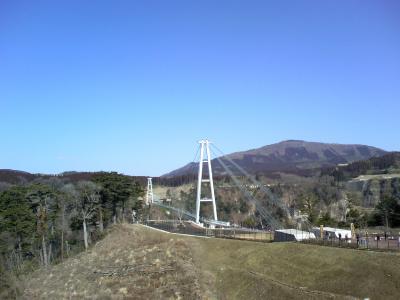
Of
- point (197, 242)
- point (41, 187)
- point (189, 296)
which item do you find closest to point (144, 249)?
point (197, 242)

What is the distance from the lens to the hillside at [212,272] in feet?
97.3

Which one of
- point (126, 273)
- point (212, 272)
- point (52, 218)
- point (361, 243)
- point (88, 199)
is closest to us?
point (361, 243)

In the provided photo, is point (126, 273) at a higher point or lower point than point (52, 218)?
lower

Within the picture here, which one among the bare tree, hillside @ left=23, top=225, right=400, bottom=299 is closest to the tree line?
the bare tree

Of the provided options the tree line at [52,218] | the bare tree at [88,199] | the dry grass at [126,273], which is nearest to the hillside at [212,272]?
the dry grass at [126,273]

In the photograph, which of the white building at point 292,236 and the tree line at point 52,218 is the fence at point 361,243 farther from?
the tree line at point 52,218

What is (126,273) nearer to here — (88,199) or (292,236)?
(292,236)

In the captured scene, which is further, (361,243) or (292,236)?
(292,236)

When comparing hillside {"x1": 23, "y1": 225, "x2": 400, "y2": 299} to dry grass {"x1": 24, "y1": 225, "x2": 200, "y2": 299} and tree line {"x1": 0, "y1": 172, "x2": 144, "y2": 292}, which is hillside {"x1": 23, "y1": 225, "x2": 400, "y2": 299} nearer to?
dry grass {"x1": 24, "y1": 225, "x2": 200, "y2": 299}

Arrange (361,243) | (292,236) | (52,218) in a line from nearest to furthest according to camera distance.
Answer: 1. (361,243)
2. (292,236)
3. (52,218)

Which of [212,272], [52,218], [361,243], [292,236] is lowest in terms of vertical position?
[212,272]

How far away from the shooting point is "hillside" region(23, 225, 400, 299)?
97.3 feet

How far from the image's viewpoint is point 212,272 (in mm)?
39375

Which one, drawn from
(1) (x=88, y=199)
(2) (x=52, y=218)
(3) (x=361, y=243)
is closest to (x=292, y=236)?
(3) (x=361, y=243)
